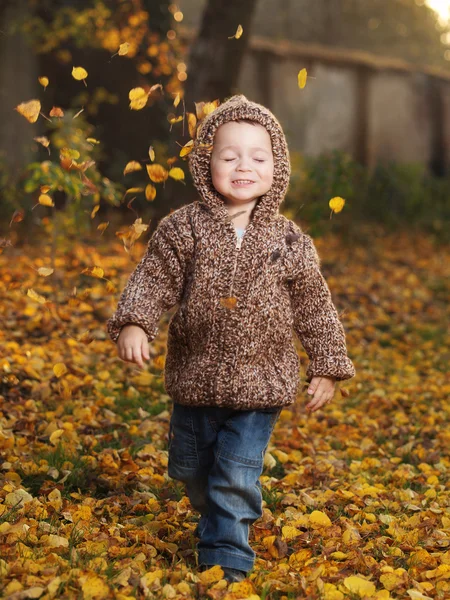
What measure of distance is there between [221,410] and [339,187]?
6.24 metres

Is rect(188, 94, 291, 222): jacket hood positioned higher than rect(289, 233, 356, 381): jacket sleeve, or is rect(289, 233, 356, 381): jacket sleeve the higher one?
rect(188, 94, 291, 222): jacket hood

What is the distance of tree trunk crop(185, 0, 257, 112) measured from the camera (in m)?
7.72

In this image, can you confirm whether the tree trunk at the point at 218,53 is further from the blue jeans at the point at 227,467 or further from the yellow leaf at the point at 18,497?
the blue jeans at the point at 227,467

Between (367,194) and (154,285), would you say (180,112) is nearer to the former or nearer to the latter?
(367,194)

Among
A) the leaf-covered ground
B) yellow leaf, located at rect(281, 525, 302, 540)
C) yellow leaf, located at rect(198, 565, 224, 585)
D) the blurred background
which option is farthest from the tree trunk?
yellow leaf, located at rect(198, 565, 224, 585)

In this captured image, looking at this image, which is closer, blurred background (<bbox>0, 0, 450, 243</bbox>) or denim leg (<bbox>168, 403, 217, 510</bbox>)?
denim leg (<bbox>168, 403, 217, 510</bbox>)

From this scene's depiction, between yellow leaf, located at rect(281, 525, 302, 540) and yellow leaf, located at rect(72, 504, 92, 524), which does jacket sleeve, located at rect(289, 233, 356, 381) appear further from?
yellow leaf, located at rect(72, 504, 92, 524)

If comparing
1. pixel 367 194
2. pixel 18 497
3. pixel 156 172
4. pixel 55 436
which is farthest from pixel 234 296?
pixel 367 194

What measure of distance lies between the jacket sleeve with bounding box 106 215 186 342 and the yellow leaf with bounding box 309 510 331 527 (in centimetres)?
105

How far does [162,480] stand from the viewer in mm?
3568

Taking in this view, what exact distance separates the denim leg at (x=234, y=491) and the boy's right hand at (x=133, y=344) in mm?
365

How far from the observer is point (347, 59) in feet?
40.8

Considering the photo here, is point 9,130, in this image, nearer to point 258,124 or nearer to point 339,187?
point 339,187

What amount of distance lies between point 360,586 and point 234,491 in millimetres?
500
